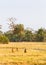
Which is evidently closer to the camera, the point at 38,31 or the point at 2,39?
the point at 2,39

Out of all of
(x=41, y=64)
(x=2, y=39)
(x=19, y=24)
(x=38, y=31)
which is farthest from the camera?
(x=19, y=24)

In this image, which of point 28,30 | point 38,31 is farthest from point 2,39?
point 28,30

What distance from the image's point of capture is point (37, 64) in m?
21.1

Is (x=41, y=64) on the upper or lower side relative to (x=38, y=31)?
lower

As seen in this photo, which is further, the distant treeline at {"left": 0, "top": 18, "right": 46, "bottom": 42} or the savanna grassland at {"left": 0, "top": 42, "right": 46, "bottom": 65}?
the distant treeline at {"left": 0, "top": 18, "right": 46, "bottom": 42}

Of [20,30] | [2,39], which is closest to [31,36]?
[20,30]

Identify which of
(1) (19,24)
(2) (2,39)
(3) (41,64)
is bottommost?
(3) (41,64)

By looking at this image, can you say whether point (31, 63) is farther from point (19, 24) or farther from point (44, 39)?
point (19, 24)

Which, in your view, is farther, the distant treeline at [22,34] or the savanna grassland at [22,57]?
the distant treeline at [22,34]

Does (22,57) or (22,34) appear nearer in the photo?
(22,57)

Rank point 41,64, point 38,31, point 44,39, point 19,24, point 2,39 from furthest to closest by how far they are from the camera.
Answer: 1. point 19,24
2. point 38,31
3. point 44,39
4. point 2,39
5. point 41,64

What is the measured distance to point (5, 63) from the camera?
2197 cm

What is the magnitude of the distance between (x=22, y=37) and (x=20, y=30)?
6697mm

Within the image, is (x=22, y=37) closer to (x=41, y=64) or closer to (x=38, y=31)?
(x=38, y=31)
